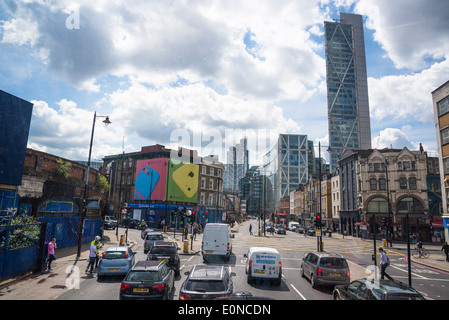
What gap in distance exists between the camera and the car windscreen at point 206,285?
8682 millimetres

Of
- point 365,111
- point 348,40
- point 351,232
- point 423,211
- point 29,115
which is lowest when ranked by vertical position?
point 351,232

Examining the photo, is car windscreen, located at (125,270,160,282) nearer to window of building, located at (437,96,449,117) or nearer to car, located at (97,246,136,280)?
car, located at (97,246,136,280)

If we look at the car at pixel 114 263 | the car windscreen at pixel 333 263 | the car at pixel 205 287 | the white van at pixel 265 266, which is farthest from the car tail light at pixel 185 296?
the car windscreen at pixel 333 263

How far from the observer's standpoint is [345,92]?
170750 mm

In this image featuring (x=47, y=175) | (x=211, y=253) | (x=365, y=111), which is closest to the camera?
(x=211, y=253)

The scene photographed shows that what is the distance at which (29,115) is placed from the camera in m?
21.3

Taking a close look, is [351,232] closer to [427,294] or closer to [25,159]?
[427,294]

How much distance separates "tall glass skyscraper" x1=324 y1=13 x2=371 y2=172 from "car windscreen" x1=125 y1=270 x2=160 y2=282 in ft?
552

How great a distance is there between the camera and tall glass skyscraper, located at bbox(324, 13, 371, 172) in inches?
6639

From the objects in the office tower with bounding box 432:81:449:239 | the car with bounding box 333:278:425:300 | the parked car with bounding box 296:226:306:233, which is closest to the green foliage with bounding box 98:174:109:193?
the car with bounding box 333:278:425:300
